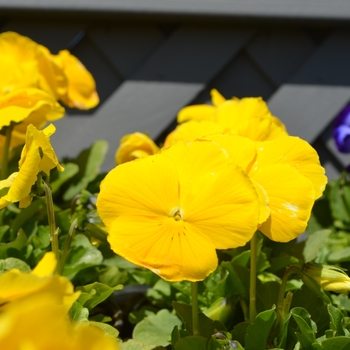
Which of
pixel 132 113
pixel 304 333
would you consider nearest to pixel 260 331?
pixel 304 333

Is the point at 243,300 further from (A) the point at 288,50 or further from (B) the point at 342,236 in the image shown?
(A) the point at 288,50

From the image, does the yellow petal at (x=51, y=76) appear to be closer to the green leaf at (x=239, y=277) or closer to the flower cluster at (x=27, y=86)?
the flower cluster at (x=27, y=86)

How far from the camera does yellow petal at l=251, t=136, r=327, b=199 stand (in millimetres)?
740

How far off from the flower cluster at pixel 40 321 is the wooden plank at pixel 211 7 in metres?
1.34

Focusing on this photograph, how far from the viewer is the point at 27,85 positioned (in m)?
1.03

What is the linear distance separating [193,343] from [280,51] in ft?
4.18

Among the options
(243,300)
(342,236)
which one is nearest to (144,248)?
(243,300)

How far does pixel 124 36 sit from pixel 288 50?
20.2 inches

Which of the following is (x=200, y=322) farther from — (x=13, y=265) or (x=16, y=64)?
(x=16, y=64)

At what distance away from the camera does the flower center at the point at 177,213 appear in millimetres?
652

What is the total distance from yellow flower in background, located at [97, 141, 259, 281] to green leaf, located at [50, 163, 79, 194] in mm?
581

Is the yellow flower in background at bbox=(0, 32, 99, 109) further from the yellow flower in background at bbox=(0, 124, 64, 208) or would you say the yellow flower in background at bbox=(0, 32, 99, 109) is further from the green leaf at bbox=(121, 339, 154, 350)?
A: the green leaf at bbox=(121, 339, 154, 350)

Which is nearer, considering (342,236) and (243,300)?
(243,300)

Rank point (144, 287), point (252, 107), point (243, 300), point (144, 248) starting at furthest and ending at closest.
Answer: point (144, 287) → point (252, 107) → point (243, 300) → point (144, 248)
